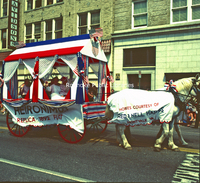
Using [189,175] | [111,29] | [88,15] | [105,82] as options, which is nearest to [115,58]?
[111,29]

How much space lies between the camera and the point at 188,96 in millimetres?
5465

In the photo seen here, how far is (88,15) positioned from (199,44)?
10.0 meters

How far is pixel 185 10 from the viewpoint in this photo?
14.8m

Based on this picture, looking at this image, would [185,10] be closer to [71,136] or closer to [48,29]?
[71,136]

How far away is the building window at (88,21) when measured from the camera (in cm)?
1830

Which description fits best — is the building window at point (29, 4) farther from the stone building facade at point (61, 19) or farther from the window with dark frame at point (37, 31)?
the window with dark frame at point (37, 31)

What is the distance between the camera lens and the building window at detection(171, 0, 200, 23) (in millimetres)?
14500

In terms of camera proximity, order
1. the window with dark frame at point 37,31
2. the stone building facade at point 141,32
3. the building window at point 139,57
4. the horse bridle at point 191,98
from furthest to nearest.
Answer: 1. the window with dark frame at point 37,31
2. the building window at point 139,57
3. the stone building facade at point 141,32
4. the horse bridle at point 191,98

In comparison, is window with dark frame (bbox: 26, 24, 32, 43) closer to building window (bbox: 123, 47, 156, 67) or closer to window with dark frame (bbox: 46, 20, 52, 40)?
window with dark frame (bbox: 46, 20, 52, 40)

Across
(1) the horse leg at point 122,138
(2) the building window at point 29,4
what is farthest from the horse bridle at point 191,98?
(2) the building window at point 29,4

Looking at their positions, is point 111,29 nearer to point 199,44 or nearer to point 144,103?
point 199,44

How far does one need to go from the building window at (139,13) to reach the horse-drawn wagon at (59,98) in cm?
969

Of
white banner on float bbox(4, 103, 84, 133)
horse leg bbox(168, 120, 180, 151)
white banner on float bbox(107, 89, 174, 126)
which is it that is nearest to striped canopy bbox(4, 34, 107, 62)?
white banner on float bbox(4, 103, 84, 133)

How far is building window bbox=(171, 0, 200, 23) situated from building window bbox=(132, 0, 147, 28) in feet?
7.20
